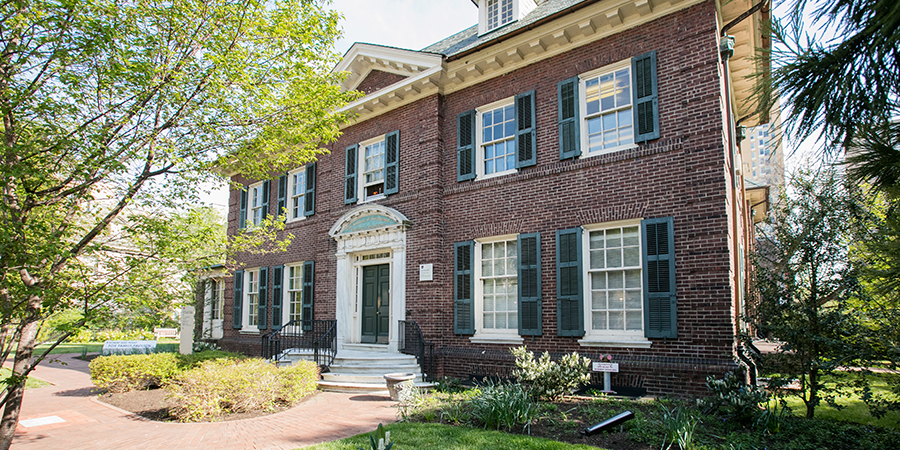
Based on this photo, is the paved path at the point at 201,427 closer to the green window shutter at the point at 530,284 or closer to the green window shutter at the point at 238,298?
the green window shutter at the point at 530,284

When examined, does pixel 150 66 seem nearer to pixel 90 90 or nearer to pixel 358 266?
pixel 90 90

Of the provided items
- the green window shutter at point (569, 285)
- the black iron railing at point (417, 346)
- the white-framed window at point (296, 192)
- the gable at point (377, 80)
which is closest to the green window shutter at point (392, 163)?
the gable at point (377, 80)

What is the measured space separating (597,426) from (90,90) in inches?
277

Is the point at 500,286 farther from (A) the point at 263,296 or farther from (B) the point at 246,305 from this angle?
(B) the point at 246,305

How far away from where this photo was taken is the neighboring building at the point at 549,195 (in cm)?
880

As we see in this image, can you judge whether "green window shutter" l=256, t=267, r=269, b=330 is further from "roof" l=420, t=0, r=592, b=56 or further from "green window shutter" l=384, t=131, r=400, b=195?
"roof" l=420, t=0, r=592, b=56

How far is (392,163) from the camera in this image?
13359 mm

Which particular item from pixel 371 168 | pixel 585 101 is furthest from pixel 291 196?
pixel 585 101

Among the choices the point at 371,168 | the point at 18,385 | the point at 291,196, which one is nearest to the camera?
the point at 18,385

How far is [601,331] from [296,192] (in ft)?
35.4

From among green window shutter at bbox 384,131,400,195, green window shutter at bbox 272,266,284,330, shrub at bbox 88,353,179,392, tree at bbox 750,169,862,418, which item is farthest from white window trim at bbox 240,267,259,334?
tree at bbox 750,169,862,418

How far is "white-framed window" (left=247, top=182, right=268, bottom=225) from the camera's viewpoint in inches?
703

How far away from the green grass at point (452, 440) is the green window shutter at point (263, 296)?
1106 cm

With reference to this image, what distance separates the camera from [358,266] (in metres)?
14.0
